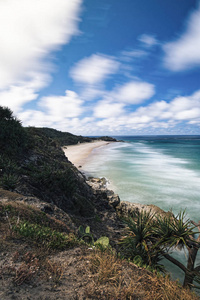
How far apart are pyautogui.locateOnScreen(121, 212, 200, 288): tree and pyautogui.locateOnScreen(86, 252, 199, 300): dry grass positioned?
177 centimetres

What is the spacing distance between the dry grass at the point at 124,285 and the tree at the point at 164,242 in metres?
1.77

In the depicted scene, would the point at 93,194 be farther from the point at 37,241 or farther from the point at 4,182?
the point at 37,241

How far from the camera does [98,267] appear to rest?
349 cm

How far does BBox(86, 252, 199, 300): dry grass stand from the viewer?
2.96m

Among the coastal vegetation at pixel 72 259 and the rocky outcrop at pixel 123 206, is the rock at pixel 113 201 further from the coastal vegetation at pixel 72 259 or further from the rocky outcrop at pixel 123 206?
the coastal vegetation at pixel 72 259

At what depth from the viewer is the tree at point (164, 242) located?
5.23m

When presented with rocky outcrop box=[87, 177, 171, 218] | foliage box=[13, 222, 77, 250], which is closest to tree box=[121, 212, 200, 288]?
foliage box=[13, 222, 77, 250]

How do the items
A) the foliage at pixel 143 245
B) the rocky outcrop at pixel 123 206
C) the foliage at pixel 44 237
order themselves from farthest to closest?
the rocky outcrop at pixel 123 206
the foliage at pixel 143 245
the foliage at pixel 44 237

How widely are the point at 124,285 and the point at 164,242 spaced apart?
8.87 feet

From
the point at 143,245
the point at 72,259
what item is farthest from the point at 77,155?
the point at 72,259

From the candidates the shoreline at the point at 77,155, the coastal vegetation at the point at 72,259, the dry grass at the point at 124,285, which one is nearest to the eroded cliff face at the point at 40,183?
the coastal vegetation at the point at 72,259

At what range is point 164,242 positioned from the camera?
5.36m

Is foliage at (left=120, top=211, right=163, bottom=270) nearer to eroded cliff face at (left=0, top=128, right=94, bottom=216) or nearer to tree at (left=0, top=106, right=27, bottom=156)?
eroded cliff face at (left=0, top=128, right=94, bottom=216)

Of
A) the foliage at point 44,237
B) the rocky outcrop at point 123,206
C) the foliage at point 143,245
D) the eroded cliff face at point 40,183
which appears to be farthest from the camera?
the rocky outcrop at point 123,206
